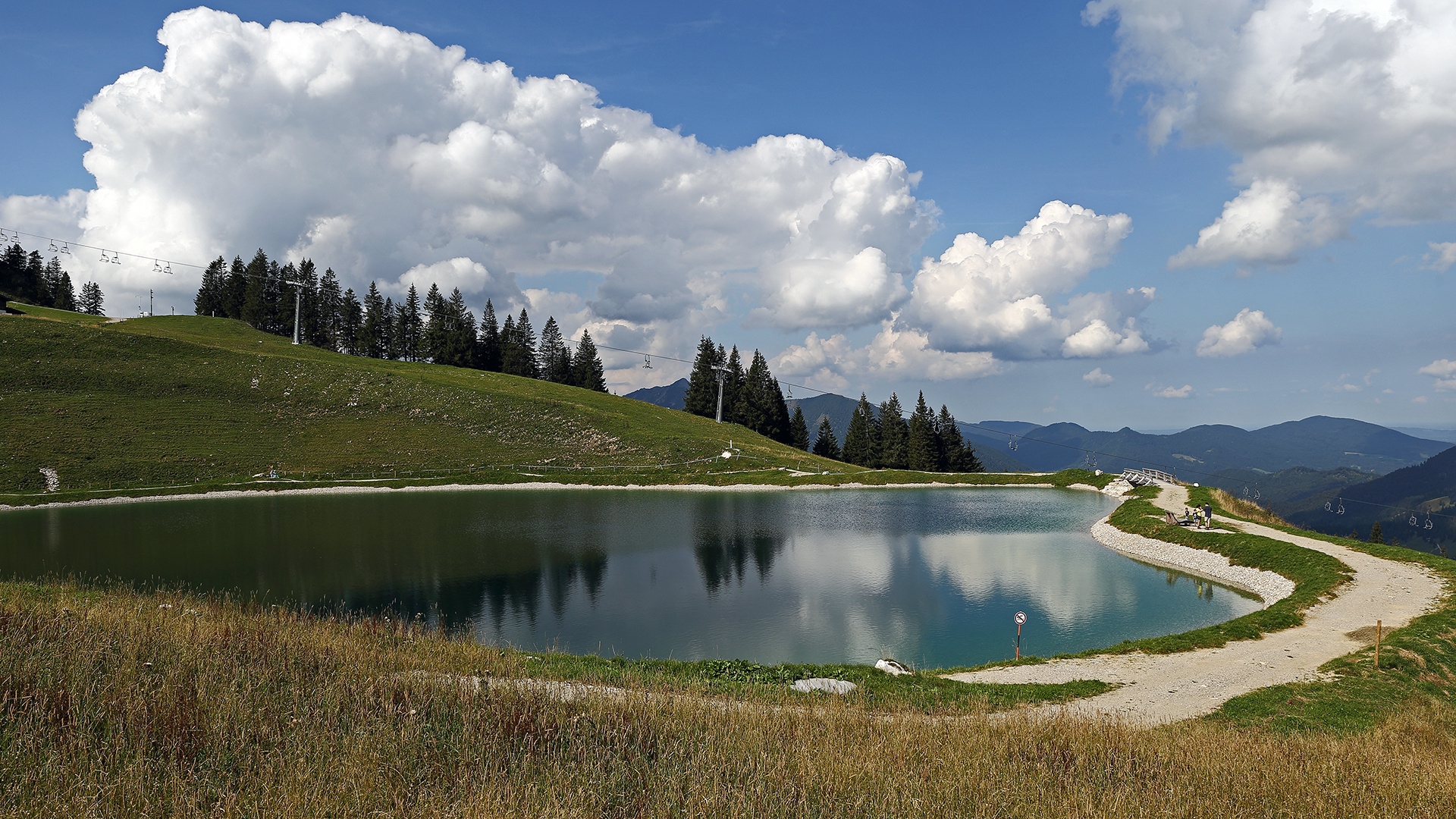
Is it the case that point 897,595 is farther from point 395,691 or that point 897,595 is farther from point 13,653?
point 13,653

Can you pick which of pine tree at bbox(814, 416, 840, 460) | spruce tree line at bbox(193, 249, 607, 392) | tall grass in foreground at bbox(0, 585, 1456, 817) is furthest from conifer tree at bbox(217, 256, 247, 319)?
tall grass in foreground at bbox(0, 585, 1456, 817)

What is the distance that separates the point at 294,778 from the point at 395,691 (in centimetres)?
321

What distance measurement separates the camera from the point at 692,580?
28406 millimetres

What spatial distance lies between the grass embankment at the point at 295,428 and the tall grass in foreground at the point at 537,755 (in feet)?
187

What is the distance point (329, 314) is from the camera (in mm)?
118750

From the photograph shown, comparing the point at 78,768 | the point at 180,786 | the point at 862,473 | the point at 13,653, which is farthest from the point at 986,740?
the point at 862,473

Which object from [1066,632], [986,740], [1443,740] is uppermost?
[986,740]

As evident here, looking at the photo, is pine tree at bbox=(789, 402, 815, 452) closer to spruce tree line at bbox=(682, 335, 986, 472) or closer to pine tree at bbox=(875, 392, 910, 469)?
spruce tree line at bbox=(682, 335, 986, 472)

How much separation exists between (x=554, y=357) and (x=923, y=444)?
68.2 meters

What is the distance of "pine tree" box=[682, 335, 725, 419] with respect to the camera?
105375 millimetres

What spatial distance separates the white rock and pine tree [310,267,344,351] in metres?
128

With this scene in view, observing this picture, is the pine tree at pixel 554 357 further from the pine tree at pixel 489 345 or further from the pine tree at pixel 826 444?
the pine tree at pixel 826 444

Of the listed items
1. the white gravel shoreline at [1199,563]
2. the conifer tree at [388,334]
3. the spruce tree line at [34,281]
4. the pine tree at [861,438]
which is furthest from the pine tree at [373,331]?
the white gravel shoreline at [1199,563]

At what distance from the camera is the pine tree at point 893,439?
313 feet
